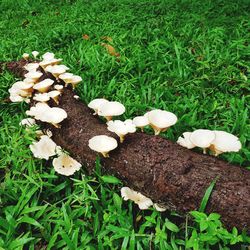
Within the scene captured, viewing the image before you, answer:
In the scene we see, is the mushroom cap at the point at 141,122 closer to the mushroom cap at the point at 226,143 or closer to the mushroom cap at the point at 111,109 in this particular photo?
the mushroom cap at the point at 111,109

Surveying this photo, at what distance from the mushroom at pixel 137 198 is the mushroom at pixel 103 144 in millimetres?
305

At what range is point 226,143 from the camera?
2160mm

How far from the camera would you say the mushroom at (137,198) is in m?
2.20

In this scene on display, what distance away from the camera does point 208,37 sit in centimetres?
454

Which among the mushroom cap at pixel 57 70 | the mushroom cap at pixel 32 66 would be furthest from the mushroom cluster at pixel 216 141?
the mushroom cap at pixel 32 66

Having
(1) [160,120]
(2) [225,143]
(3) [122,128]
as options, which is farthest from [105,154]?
(2) [225,143]

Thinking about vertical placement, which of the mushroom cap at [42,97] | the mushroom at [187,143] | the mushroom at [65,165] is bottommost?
the mushroom at [65,165]

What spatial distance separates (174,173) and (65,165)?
0.90 metres

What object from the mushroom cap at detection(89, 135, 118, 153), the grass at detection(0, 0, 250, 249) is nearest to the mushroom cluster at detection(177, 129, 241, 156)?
the grass at detection(0, 0, 250, 249)

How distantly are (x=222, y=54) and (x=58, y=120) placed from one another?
2500mm

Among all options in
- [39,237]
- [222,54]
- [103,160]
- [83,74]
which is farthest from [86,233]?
[222,54]

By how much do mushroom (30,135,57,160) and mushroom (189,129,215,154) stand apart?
117 cm

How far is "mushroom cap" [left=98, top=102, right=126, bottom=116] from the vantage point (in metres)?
2.58

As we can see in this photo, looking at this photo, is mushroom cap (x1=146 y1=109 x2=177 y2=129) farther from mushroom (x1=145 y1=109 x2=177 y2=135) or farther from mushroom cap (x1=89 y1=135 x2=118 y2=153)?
mushroom cap (x1=89 y1=135 x2=118 y2=153)
